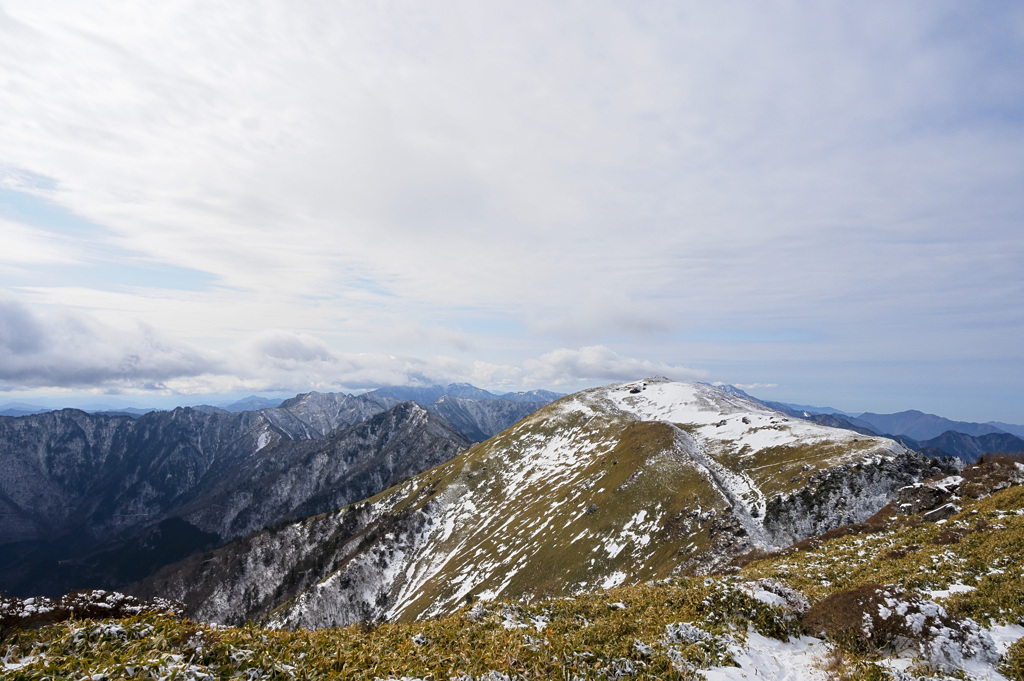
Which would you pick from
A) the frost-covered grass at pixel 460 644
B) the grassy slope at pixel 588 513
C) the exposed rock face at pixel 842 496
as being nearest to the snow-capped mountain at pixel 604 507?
the exposed rock face at pixel 842 496

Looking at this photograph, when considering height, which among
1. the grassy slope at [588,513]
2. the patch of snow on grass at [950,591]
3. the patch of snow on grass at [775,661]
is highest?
the patch of snow on grass at [950,591]

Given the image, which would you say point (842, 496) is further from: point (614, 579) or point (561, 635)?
point (561, 635)

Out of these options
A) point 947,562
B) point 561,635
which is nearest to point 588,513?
point 947,562

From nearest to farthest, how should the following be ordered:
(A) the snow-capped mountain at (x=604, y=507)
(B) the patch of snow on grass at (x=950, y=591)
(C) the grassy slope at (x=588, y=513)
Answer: (B) the patch of snow on grass at (x=950, y=591) → (A) the snow-capped mountain at (x=604, y=507) → (C) the grassy slope at (x=588, y=513)

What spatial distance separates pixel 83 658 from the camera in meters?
9.26

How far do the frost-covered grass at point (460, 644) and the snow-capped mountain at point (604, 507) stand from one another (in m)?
46.9

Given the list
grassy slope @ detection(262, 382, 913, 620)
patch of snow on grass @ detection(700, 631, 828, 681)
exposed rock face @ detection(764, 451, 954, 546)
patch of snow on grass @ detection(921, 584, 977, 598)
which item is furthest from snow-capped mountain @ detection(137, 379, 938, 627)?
patch of snow on grass @ detection(700, 631, 828, 681)

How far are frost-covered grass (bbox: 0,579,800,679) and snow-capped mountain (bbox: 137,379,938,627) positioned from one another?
46.9 meters

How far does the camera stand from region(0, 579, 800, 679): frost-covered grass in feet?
32.3

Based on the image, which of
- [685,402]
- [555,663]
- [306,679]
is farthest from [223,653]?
[685,402]

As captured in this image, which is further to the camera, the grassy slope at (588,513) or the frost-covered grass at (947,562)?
the grassy slope at (588,513)

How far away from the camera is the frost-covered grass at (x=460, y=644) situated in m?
9.86

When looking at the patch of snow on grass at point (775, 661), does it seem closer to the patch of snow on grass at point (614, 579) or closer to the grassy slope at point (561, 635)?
the grassy slope at point (561, 635)

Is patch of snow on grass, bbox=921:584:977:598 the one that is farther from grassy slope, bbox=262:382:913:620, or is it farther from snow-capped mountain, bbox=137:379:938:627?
grassy slope, bbox=262:382:913:620
